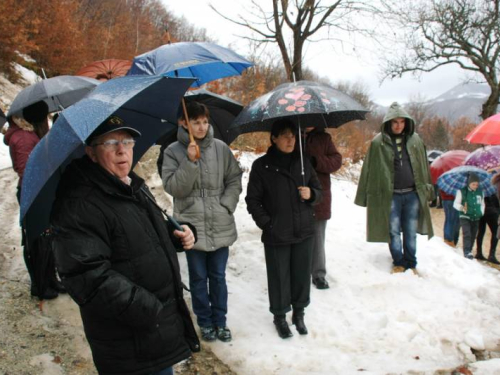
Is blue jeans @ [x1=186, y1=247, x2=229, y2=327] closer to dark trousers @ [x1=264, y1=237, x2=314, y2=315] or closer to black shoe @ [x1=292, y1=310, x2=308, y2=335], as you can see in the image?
dark trousers @ [x1=264, y1=237, x2=314, y2=315]

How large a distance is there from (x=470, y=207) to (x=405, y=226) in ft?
8.08

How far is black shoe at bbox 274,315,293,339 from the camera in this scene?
3.53 meters

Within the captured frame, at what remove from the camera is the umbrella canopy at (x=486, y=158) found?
6287 mm

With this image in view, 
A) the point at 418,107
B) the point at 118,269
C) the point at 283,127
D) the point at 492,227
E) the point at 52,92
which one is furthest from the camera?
the point at 418,107

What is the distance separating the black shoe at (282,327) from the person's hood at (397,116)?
2.61 metres

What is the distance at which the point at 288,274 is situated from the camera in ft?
11.7

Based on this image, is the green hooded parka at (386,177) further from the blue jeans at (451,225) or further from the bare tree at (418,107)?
the bare tree at (418,107)

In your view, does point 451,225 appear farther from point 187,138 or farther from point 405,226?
point 187,138

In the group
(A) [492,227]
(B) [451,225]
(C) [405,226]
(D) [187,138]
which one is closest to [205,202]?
(D) [187,138]

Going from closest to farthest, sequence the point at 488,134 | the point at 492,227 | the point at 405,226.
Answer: the point at 405,226 < the point at 488,134 < the point at 492,227

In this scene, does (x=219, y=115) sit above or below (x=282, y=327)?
above

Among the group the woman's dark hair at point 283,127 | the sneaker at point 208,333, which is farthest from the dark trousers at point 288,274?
the woman's dark hair at point 283,127

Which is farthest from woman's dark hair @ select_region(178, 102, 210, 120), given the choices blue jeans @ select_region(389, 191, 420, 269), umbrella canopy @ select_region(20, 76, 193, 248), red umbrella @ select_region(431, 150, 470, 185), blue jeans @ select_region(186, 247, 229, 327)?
red umbrella @ select_region(431, 150, 470, 185)

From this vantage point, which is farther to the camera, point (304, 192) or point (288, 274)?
point (288, 274)
